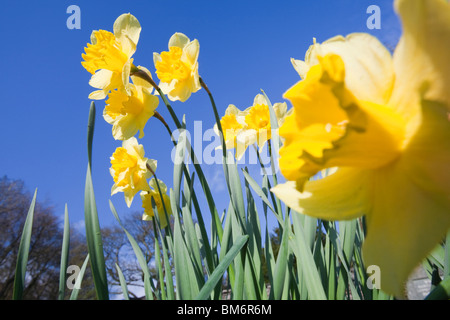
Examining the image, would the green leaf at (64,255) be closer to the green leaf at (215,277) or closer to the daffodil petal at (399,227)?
the green leaf at (215,277)

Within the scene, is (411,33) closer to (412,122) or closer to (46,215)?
(412,122)

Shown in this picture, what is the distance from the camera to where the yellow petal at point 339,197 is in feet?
1.37

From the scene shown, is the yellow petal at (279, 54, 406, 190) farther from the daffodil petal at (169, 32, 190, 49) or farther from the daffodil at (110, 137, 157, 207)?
the daffodil at (110, 137, 157, 207)

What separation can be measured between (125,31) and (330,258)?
1106 mm

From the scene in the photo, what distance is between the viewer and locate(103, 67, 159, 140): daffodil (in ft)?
3.76

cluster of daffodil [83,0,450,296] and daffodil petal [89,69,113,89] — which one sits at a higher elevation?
daffodil petal [89,69,113,89]

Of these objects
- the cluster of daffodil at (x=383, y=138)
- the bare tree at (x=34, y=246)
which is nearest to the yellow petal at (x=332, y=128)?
the cluster of daffodil at (x=383, y=138)

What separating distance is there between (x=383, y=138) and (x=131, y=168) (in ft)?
4.25

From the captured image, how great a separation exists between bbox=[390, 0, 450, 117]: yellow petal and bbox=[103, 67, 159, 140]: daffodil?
921 millimetres

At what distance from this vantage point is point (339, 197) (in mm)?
421

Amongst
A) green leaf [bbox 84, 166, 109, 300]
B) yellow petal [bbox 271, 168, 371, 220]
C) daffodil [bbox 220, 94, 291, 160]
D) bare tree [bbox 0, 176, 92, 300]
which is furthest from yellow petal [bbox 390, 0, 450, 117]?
bare tree [bbox 0, 176, 92, 300]

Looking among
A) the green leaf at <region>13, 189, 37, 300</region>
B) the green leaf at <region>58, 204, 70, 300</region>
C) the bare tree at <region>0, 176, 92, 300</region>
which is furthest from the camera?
the bare tree at <region>0, 176, 92, 300</region>

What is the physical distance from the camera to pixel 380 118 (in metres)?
0.37
